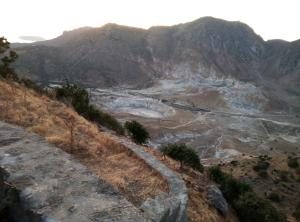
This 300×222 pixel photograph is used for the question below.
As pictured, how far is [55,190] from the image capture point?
7.21 meters

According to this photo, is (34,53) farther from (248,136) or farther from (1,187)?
(1,187)

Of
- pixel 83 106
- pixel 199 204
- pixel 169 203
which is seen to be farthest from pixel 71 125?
pixel 83 106

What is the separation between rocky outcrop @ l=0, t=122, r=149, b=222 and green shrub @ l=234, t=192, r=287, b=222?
612 inches

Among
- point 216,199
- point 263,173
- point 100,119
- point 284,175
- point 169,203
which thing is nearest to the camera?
point 169,203

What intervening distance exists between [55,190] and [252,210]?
56.7 feet

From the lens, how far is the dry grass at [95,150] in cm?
976

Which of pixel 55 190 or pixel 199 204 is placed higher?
pixel 55 190

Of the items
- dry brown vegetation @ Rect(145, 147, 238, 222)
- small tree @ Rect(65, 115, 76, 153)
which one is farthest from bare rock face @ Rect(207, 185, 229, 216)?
small tree @ Rect(65, 115, 76, 153)

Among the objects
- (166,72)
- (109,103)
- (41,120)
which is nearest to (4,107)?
(41,120)

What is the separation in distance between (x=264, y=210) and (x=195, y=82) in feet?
524

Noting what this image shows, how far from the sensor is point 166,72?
646ft

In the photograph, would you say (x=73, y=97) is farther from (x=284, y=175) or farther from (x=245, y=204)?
(x=284, y=175)

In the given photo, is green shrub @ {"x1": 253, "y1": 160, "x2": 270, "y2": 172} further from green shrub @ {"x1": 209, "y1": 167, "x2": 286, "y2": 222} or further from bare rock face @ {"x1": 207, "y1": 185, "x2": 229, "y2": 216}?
bare rock face @ {"x1": 207, "y1": 185, "x2": 229, "y2": 216}

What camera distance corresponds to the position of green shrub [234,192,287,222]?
21.6 m
